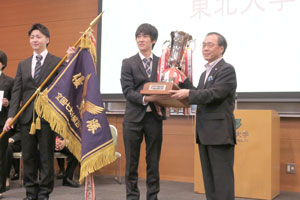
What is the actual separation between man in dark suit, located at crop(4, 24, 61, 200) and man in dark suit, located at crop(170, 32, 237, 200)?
4.18ft

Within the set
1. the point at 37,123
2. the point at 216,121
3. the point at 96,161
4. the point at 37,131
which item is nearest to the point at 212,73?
the point at 216,121

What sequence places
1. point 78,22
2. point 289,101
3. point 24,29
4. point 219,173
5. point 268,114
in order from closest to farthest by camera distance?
point 219,173, point 268,114, point 289,101, point 78,22, point 24,29

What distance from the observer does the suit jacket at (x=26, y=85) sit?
11.0ft

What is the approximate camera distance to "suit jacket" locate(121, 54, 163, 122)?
3133 mm

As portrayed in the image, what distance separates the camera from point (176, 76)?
111 inches

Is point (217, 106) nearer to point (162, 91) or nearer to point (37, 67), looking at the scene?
point (162, 91)

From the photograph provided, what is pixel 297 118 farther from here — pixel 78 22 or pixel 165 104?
pixel 78 22

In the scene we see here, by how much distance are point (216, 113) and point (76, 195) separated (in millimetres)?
2023

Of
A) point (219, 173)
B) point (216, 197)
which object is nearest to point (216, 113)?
point (219, 173)

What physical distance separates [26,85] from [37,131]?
1.34 feet

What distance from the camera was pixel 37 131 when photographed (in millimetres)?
3328

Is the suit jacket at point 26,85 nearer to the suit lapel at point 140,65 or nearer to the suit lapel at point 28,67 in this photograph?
the suit lapel at point 28,67

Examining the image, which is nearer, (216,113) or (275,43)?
(216,113)

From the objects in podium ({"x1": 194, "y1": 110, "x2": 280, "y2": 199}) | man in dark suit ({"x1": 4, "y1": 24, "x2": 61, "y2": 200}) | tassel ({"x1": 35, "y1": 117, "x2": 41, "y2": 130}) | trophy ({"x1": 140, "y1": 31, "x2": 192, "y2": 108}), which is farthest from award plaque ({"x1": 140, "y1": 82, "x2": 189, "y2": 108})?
podium ({"x1": 194, "y1": 110, "x2": 280, "y2": 199})
